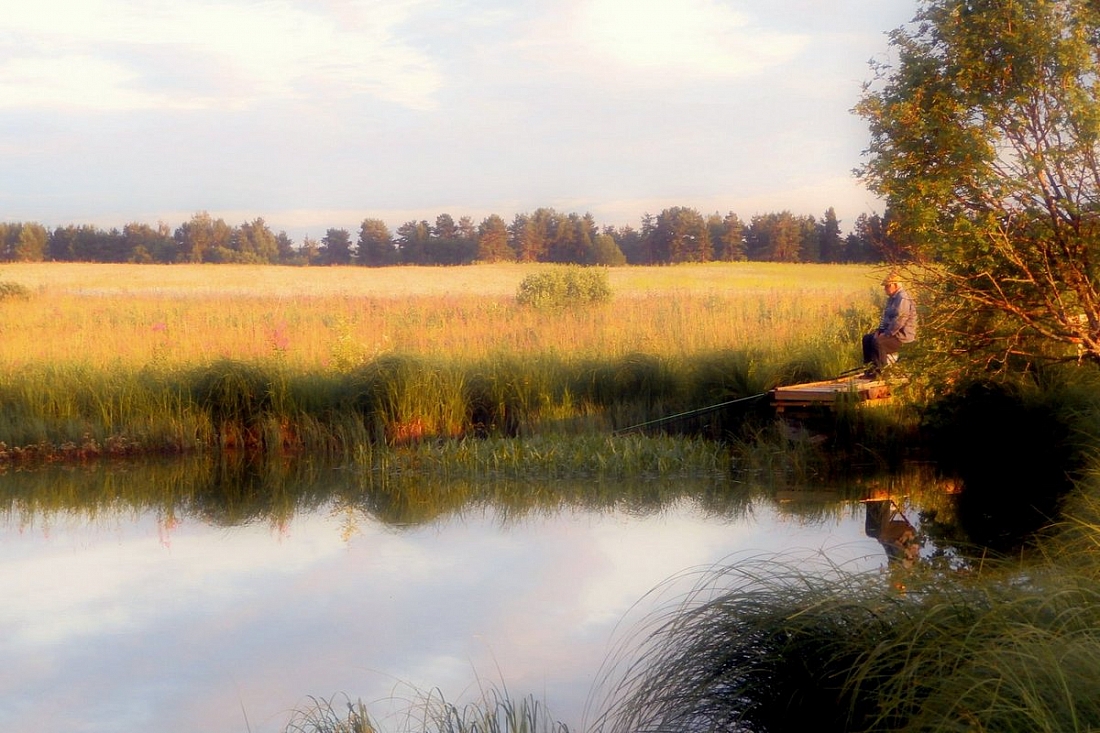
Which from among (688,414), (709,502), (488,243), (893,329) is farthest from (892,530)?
(488,243)

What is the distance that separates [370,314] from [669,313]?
19.7 feet

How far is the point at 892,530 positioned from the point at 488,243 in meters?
53.7

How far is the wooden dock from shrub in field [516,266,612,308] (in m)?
16.0

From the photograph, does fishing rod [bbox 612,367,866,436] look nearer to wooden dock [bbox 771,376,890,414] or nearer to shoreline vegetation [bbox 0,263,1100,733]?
shoreline vegetation [bbox 0,263,1100,733]

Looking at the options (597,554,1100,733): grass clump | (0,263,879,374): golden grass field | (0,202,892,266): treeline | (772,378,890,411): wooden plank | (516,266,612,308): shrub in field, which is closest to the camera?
(597,554,1100,733): grass clump

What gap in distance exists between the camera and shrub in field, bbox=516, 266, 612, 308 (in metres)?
28.7

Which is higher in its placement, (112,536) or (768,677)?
(768,677)

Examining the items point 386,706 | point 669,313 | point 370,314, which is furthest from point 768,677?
point 370,314

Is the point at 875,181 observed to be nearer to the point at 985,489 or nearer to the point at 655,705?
the point at 985,489

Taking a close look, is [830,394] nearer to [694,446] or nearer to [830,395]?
[830,395]

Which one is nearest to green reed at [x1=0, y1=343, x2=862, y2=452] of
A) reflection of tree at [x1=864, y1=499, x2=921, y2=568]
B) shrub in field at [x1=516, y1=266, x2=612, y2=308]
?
reflection of tree at [x1=864, y1=499, x2=921, y2=568]

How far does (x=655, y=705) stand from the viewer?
450 centimetres

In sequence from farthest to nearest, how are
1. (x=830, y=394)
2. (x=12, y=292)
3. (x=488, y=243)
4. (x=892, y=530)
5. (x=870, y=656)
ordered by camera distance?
1. (x=488, y=243)
2. (x=12, y=292)
3. (x=830, y=394)
4. (x=892, y=530)
5. (x=870, y=656)

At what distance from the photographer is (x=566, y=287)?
98.7ft
